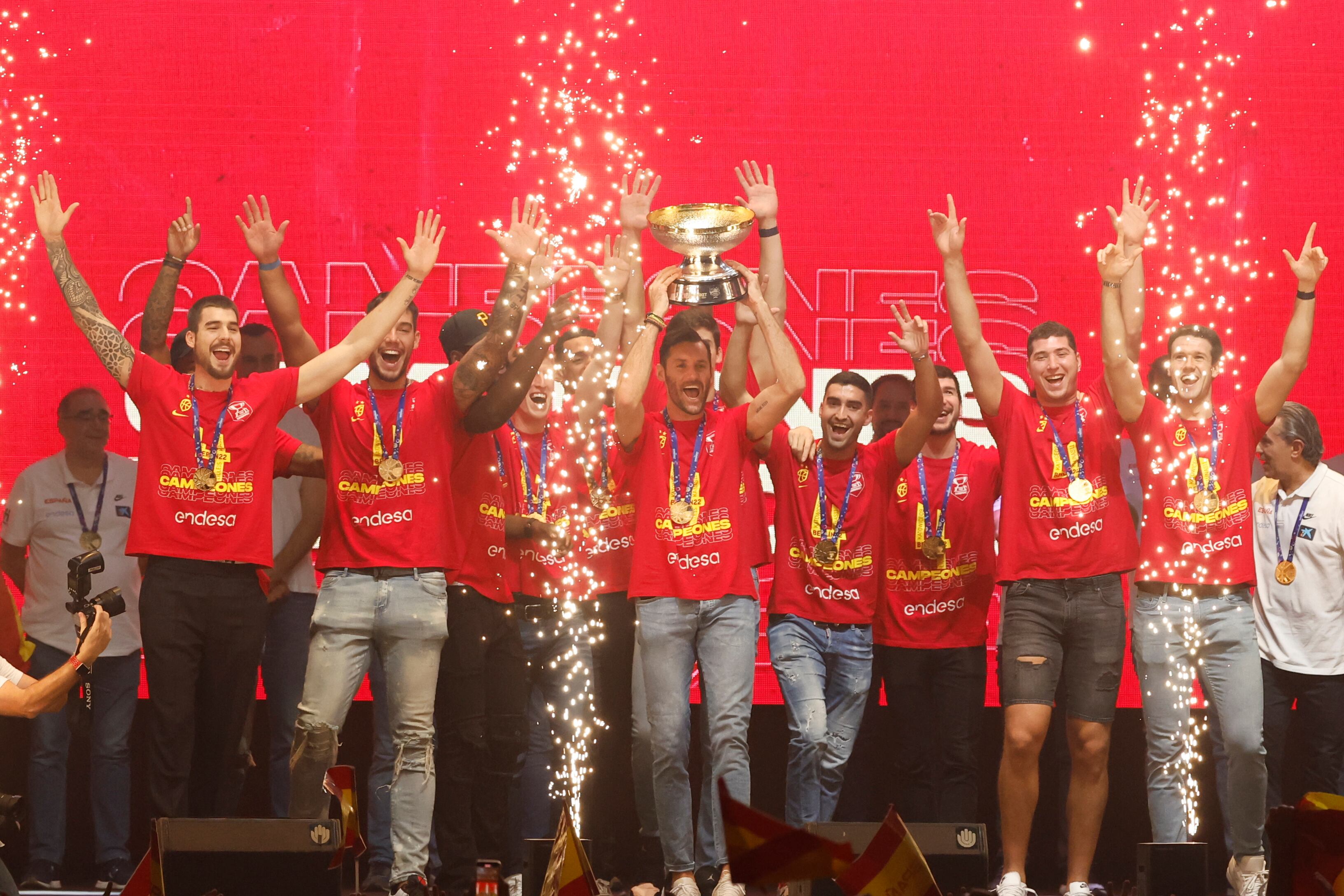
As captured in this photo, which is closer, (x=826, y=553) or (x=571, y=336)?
(x=826, y=553)

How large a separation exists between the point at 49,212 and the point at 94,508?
1.05 m

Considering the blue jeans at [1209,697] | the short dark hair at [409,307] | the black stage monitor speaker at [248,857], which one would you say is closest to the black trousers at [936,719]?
the blue jeans at [1209,697]

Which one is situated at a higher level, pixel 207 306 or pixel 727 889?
pixel 207 306

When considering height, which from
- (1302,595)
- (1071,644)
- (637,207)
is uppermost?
(637,207)

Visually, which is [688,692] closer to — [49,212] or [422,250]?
[422,250]

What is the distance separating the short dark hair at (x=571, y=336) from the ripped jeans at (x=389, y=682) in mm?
1036

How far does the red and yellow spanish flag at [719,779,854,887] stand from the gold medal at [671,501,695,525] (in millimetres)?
2649

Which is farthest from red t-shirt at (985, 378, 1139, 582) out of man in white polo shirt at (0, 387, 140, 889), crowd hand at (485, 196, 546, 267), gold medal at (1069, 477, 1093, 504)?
man in white polo shirt at (0, 387, 140, 889)

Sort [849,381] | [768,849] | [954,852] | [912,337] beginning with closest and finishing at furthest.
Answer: [768,849] → [954,852] → [912,337] → [849,381]

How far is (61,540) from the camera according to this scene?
4.79 meters

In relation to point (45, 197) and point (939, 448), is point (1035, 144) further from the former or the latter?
point (45, 197)

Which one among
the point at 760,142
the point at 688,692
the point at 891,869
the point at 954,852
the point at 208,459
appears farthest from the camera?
the point at 760,142

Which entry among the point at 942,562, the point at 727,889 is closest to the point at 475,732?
the point at 727,889

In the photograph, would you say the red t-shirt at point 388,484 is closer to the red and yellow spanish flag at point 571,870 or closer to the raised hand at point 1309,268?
the red and yellow spanish flag at point 571,870
